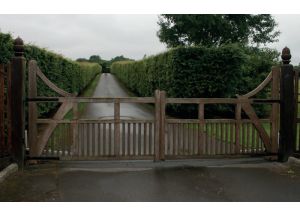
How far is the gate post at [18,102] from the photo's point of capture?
697cm

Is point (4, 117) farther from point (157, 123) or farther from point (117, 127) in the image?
point (157, 123)

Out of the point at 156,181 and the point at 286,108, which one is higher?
the point at 286,108

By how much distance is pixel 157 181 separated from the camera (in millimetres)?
6246

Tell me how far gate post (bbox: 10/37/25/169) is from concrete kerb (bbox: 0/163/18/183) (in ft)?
0.67

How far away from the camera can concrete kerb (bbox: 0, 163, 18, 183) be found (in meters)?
6.19

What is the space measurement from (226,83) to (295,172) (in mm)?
8712

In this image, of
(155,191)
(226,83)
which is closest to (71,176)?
(155,191)

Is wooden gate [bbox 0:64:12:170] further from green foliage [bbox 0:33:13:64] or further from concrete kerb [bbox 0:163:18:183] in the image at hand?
green foliage [bbox 0:33:13:64]

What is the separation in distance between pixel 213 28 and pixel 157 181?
31967 mm

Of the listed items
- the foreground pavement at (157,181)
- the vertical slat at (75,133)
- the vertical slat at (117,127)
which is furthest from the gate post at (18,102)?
the vertical slat at (117,127)

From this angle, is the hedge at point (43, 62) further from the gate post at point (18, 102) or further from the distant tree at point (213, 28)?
the distant tree at point (213, 28)

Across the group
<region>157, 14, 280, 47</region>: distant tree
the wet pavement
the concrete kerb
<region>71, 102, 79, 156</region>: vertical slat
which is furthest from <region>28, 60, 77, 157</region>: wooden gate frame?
<region>157, 14, 280, 47</region>: distant tree

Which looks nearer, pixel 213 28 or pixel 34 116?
pixel 34 116

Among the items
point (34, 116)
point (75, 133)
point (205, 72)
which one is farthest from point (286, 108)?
point (205, 72)
